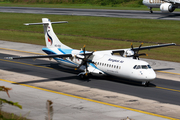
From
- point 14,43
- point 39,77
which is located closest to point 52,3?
point 14,43

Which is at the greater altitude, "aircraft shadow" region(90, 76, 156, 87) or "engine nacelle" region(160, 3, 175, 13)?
"engine nacelle" region(160, 3, 175, 13)

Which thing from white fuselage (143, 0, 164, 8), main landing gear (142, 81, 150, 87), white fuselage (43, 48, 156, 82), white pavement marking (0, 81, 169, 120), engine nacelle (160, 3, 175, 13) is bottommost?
white pavement marking (0, 81, 169, 120)

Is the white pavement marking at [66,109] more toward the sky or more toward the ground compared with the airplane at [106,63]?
more toward the ground

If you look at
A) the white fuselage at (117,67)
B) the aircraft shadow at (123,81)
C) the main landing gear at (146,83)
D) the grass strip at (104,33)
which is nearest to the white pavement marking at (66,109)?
the white fuselage at (117,67)

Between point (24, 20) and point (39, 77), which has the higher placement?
point (24, 20)

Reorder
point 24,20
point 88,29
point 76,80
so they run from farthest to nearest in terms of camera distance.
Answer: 1. point 24,20
2. point 88,29
3. point 76,80

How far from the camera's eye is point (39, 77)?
31938 millimetres

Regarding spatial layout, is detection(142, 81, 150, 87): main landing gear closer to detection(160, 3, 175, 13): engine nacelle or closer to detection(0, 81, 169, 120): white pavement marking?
detection(0, 81, 169, 120): white pavement marking

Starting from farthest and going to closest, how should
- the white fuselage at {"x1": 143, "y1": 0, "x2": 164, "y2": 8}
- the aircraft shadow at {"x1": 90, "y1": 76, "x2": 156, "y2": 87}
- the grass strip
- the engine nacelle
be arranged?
the white fuselage at {"x1": 143, "y1": 0, "x2": 164, "y2": 8}, the engine nacelle, the grass strip, the aircraft shadow at {"x1": 90, "y1": 76, "x2": 156, "y2": 87}

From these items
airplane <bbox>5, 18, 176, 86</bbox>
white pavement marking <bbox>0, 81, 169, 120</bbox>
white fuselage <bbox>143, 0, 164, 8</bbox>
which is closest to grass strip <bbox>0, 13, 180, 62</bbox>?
white fuselage <bbox>143, 0, 164, 8</bbox>

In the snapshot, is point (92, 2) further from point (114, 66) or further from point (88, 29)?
point (114, 66)

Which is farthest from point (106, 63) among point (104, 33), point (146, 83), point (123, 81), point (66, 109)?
point (104, 33)

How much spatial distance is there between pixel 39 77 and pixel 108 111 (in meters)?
12.9

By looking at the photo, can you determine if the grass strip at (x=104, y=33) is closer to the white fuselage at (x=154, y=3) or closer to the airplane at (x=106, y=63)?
the white fuselage at (x=154, y=3)
